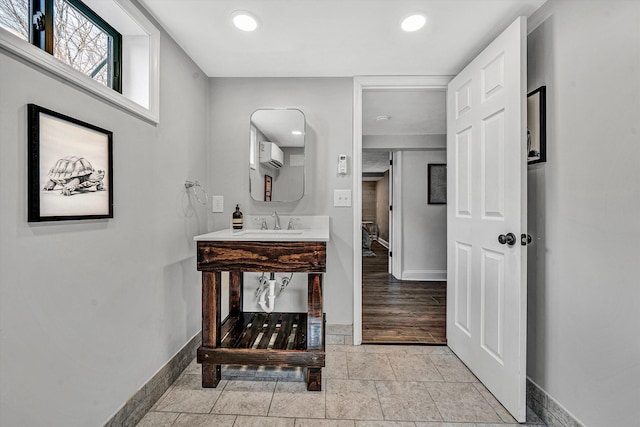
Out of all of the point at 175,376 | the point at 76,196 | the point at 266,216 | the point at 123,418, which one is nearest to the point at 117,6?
the point at 76,196

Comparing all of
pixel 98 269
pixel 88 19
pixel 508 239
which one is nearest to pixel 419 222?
pixel 508 239

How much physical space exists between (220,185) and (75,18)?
1.33 meters

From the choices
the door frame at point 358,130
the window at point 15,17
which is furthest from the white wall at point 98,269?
the door frame at point 358,130

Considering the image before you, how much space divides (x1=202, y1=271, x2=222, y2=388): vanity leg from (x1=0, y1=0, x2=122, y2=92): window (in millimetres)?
1178

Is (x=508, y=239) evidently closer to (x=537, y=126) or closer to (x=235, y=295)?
(x=537, y=126)

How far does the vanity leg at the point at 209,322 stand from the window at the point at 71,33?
3.87ft

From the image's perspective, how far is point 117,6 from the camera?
4.61 feet

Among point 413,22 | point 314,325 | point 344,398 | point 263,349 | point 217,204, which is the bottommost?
point 344,398

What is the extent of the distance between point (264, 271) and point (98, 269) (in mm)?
766

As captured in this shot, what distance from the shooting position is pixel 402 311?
3199 mm

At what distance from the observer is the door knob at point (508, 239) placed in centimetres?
155

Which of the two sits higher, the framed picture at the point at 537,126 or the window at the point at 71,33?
the window at the point at 71,33

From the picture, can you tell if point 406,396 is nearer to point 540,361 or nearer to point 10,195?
point 540,361

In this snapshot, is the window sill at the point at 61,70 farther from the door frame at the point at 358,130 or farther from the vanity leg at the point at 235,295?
the door frame at the point at 358,130
